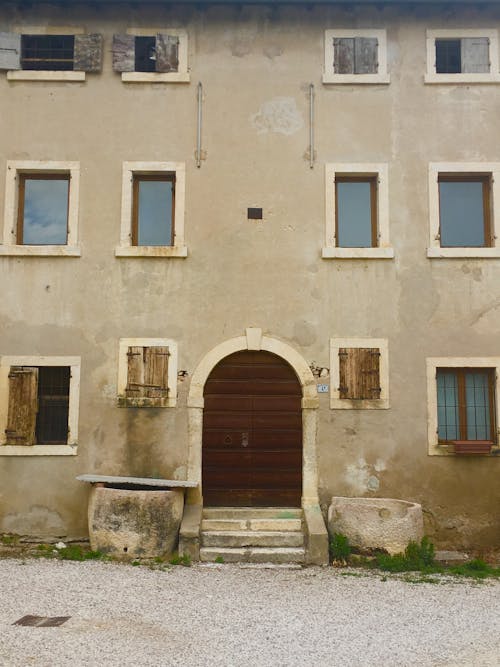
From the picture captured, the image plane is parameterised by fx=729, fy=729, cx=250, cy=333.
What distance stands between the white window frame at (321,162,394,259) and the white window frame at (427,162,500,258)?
2.09ft

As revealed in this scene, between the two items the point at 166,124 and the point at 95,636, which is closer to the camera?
the point at 95,636

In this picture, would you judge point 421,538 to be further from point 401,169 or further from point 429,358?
point 401,169

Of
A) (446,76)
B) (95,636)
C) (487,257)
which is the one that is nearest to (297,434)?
(487,257)

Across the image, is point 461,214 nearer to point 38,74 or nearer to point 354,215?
point 354,215

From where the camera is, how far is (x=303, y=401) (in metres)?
10.3

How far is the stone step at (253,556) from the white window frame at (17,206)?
4.60 metres

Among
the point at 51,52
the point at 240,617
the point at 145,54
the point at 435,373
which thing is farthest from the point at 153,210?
the point at 240,617

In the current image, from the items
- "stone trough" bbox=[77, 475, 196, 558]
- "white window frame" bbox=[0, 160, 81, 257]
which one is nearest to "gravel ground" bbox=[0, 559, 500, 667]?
"stone trough" bbox=[77, 475, 196, 558]

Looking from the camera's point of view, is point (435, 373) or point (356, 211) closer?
point (435, 373)

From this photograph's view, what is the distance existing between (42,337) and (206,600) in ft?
15.7

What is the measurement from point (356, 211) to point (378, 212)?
0.35 m

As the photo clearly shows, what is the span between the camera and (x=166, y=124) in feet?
35.4

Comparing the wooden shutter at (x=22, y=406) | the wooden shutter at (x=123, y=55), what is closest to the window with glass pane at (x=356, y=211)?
the wooden shutter at (x=123, y=55)

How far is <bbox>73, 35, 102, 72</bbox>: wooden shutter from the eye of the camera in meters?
10.8
